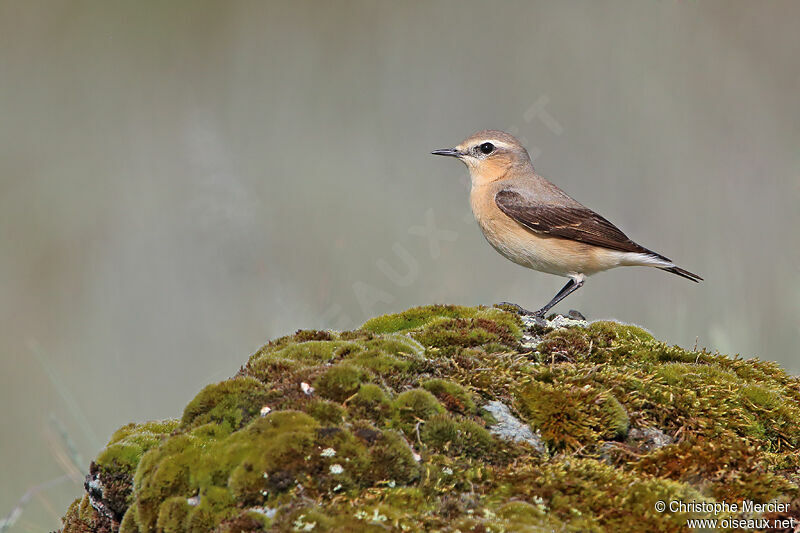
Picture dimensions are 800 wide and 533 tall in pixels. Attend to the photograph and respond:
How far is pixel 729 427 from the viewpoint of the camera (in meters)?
5.50

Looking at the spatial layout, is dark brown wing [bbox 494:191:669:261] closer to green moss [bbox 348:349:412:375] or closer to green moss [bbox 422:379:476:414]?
green moss [bbox 348:349:412:375]

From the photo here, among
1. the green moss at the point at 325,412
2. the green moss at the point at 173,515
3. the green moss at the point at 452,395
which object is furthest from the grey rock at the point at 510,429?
the green moss at the point at 173,515

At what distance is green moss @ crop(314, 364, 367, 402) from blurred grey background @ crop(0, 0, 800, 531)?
14.0ft

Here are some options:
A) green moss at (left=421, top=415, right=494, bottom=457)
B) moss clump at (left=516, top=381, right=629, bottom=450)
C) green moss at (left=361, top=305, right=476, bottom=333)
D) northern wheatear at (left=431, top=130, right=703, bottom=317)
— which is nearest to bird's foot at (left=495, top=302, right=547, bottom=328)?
green moss at (left=361, top=305, right=476, bottom=333)

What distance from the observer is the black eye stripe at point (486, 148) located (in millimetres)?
11109

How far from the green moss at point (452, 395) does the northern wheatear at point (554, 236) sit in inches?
176

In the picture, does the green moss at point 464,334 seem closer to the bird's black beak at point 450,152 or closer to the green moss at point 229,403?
the green moss at point 229,403

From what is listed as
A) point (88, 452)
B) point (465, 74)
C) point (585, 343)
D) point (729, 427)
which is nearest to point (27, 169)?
point (88, 452)

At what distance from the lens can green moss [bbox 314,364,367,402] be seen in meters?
4.97

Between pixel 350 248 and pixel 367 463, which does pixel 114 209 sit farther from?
pixel 367 463

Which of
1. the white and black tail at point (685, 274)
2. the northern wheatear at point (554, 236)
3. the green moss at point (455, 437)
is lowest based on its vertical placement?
the green moss at point (455, 437)

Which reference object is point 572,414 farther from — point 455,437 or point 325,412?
point 325,412

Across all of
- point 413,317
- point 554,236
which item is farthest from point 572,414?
point 554,236

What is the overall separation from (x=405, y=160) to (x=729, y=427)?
8.88 m
